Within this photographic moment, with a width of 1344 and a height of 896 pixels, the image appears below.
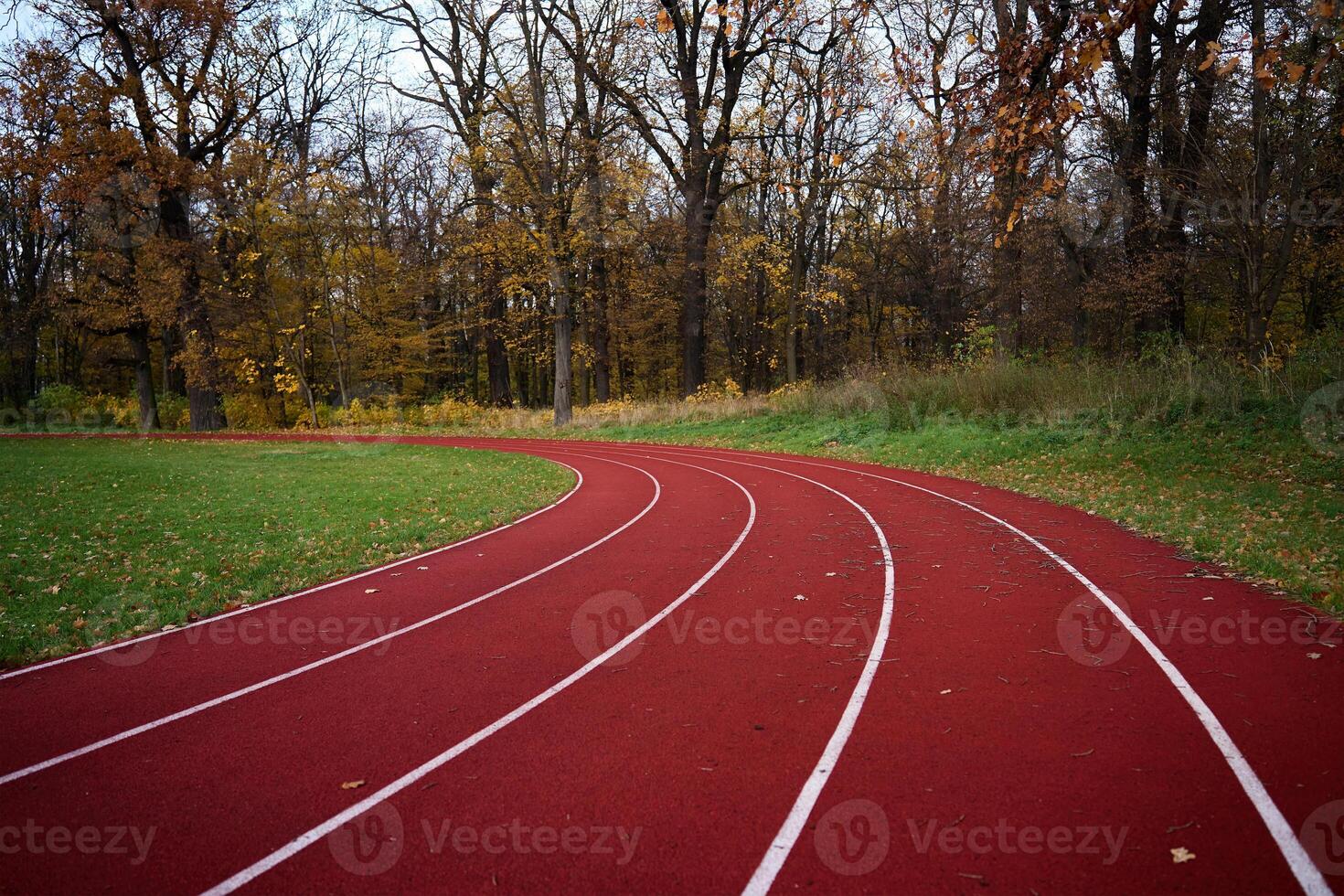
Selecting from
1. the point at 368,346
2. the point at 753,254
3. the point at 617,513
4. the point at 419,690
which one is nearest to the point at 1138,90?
the point at 753,254

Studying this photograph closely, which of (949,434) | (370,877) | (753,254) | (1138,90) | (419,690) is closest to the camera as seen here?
(370,877)

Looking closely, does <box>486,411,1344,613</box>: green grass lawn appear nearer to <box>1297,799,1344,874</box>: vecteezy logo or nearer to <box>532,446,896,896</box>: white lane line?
<box>1297,799,1344,874</box>: vecteezy logo

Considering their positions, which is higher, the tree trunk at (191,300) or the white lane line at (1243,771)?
the tree trunk at (191,300)

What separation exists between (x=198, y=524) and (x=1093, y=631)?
10921 mm

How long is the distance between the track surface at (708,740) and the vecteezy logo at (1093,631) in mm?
40

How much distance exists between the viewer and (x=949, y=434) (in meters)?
16.6

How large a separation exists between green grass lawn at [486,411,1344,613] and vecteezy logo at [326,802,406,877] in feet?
23.5

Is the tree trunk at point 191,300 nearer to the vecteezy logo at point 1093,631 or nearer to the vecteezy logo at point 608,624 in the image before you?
the vecteezy logo at point 608,624

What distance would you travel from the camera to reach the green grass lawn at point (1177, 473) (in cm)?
723

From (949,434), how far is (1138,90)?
10.4 m

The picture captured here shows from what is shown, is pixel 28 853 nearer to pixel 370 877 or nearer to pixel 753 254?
pixel 370 877

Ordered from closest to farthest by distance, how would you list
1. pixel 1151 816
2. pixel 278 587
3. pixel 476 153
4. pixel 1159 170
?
pixel 1151 816 < pixel 278 587 < pixel 1159 170 < pixel 476 153

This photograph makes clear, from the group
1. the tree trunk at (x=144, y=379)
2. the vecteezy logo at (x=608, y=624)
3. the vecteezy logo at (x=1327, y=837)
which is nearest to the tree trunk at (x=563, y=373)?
the tree trunk at (x=144, y=379)

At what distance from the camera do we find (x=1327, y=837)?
307cm
